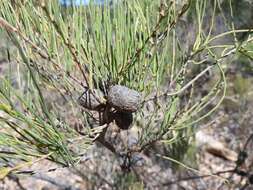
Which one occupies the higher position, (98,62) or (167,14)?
(167,14)

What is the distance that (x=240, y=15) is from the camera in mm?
2182

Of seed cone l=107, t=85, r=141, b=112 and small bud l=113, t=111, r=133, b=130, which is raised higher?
seed cone l=107, t=85, r=141, b=112

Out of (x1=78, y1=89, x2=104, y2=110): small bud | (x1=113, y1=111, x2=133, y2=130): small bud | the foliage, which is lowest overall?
(x1=113, y1=111, x2=133, y2=130): small bud

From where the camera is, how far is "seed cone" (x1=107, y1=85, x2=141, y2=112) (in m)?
1.06

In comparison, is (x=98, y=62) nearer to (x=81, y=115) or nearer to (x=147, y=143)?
(x=81, y=115)

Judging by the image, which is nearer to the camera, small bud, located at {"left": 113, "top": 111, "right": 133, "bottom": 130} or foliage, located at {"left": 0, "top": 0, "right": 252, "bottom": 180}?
foliage, located at {"left": 0, "top": 0, "right": 252, "bottom": 180}

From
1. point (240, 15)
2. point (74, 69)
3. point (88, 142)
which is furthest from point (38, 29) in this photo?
point (240, 15)

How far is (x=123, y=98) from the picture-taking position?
1059mm

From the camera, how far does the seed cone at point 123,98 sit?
1060mm

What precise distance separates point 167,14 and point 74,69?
0.84 ft

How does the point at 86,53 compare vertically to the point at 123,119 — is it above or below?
above

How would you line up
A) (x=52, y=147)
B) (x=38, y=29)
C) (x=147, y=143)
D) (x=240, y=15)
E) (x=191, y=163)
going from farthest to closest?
1. (x=191, y=163)
2. (x=240, y=15)
3. (x=147, y=143)
4. (x=38, y=29)
5. (x=52, y=147)

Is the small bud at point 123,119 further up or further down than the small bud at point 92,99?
further down

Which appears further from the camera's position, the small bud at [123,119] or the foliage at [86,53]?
the small bud at [123,119]
